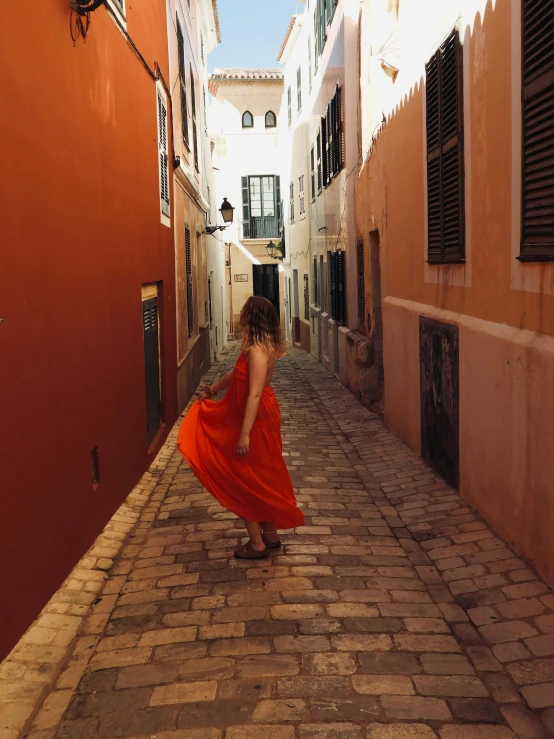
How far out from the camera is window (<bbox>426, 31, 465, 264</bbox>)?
261 inches

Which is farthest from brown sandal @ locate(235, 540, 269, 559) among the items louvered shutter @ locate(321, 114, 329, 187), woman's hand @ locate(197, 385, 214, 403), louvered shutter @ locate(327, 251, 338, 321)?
louvered shutter @ locate(321, 114, 329, 187)

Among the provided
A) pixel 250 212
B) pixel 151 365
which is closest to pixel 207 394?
pixel 151 365

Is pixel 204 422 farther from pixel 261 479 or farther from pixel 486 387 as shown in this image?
pixel 486 387

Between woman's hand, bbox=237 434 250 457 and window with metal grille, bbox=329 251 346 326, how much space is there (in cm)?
Answer: 1033

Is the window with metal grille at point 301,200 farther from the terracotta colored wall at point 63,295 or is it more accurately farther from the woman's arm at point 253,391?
the woman's arm at point 253,391

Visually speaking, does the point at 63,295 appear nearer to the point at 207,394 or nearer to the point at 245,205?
the point at 207,394

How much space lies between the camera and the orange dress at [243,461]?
521 centimetres

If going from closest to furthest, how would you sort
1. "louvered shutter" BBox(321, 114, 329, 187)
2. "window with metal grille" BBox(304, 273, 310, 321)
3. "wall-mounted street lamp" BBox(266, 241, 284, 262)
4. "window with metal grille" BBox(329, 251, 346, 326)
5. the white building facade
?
"window with metal grille" BBox(329, 251, 346, 326) → "louvered shutter" BBox(321, 114, 329, 187) → "window with metal grille" BBox(304, 273, 310, 321) → "wall-mounted street lamp" BBox(266, 241, 284, 262) → the white building facade

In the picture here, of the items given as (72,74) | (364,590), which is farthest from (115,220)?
(364,590)

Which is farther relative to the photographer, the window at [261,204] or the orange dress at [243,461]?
the window at [261,204]

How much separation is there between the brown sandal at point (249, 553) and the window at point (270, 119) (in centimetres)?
3304

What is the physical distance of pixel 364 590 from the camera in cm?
481

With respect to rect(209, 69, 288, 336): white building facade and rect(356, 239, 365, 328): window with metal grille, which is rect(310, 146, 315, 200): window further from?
rect(209, 69, 288, 336): white building facade

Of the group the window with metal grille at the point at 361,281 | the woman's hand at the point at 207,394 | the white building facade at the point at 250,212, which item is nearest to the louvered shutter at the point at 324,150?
the window with metal grille at the point at 361,281
